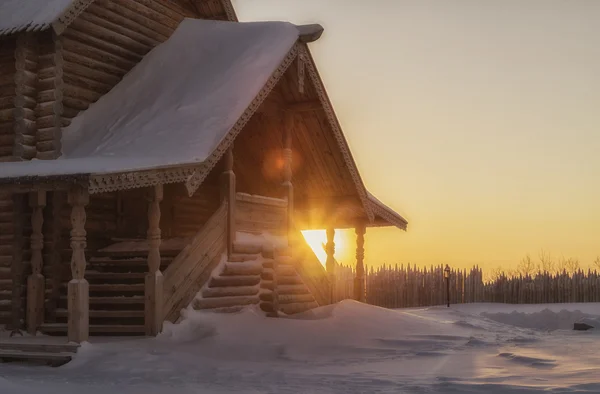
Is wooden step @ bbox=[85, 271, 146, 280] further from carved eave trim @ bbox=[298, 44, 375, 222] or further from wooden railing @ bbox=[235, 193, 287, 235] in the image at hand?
carved eave trim @ bbox=[298, 44, 375, 222]

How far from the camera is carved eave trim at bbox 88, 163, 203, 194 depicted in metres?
11.3

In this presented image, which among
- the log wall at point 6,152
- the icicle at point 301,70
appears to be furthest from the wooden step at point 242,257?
the log wall at point 6,152

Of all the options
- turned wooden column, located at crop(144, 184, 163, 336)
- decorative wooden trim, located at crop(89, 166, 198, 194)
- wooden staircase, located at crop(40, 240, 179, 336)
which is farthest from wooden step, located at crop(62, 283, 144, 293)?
decorative wooden trim, located at crop(89, 166, 198, 194)

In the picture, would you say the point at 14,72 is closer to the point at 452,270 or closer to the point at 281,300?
the point at 281,300

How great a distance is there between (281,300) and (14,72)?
684 cm

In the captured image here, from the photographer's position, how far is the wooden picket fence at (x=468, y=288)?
27.3m

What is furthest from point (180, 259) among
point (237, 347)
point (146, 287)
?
point (237, 347)

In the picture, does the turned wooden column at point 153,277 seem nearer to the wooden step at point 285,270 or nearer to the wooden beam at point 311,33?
the wooden step at point 285,270

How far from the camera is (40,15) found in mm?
14711

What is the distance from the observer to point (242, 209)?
15938 millimetres

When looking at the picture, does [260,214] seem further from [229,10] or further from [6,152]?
[229,10]

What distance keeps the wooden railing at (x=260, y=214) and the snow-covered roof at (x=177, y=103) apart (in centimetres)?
210

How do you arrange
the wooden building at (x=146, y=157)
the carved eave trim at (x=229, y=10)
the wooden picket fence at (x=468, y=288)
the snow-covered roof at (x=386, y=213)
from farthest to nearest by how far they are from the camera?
the wooden picket fence at (x=468, y=288), the snow-covered roof at (x=386, y=213), the carved eave trim at (x=229, y=10), the wooden building at (x=146, y=157)

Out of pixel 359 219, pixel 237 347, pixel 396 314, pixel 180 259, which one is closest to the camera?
pixel 237 347
